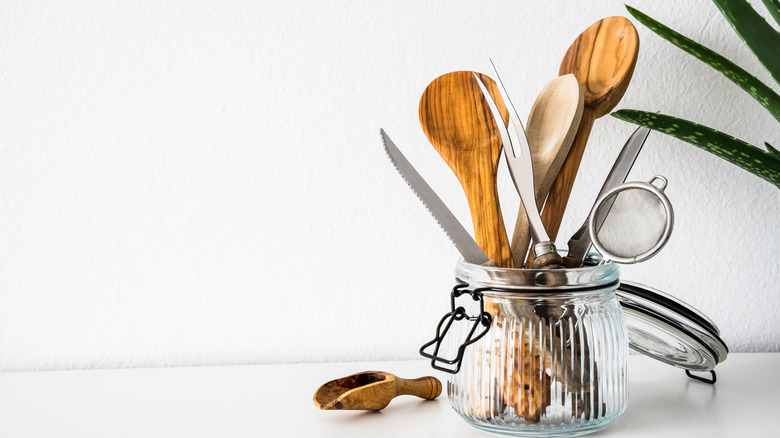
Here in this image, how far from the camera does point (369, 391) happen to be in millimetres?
521

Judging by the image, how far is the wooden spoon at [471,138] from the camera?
0.52 metres

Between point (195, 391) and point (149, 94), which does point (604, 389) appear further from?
point (149, 94)

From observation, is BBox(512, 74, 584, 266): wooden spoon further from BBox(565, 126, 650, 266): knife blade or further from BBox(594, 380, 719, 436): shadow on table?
BBox(594, 380, 719, 436): shadow on table

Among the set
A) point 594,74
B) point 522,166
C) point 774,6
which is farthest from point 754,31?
point 522,166

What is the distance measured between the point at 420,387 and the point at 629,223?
0.75 feet

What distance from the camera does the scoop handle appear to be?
54 centimetres

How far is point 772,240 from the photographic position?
0.68 m

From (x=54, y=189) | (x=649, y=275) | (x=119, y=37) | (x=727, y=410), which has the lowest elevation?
(x=727, y=410)

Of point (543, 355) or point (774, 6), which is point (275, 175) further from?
point (774, 6)

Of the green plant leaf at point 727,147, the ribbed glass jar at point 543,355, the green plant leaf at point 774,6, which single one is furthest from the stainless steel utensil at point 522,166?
the green plant leaf at point 774,6

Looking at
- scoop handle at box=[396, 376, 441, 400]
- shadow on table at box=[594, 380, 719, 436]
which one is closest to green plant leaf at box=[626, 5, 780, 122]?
shadow on table at box=[594, 380, 719, 436]

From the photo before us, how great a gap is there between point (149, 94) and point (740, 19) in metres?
0.56

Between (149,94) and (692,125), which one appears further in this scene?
(149,94)

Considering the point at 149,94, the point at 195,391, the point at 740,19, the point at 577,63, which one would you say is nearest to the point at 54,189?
the point at 149,94
